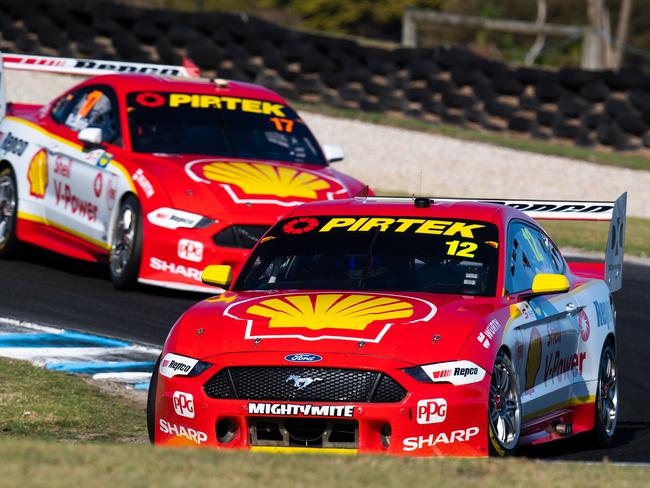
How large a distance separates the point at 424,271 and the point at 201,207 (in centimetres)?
414

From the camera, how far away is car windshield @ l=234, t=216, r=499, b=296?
7773 mm

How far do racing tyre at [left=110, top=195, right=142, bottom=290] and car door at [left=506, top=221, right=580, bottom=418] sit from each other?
13.3 ft

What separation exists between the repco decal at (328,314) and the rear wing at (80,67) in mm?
6890


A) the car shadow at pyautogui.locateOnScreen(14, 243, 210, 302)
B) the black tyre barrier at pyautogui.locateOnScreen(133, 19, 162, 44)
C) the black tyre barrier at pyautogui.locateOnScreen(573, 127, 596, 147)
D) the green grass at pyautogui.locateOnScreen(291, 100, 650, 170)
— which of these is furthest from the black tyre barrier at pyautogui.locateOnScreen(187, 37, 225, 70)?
the car shadow at pyautogui.locateOnScreen(14, 243, 210, 302)

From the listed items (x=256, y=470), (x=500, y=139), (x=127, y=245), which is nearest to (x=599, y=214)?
(x=127, y=245)

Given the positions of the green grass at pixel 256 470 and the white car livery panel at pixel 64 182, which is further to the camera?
the white car livery panel at pixel 64 182

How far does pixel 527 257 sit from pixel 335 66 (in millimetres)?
18511

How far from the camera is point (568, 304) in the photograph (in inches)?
326

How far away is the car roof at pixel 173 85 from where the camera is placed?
13.2 m

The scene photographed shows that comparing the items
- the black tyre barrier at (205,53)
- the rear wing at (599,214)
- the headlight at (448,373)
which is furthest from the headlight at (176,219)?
the black tyre barrier at (205,53)

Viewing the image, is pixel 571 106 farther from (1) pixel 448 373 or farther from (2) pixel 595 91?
(1) pixel 448 373

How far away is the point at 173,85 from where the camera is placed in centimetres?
1333

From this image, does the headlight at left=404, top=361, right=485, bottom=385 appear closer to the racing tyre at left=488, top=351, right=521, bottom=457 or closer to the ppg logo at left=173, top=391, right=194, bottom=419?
the racing tyre at left=488, top=351, right=521, bottom=457

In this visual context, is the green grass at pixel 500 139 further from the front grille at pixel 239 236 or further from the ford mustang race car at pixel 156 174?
the front grille at pixel 239 236
